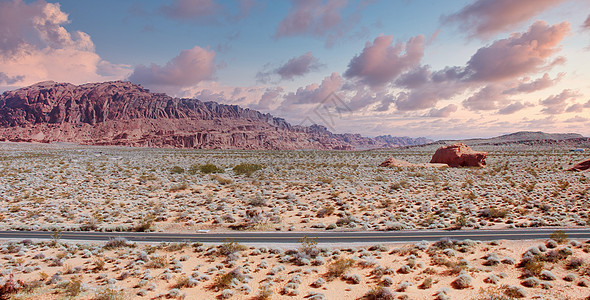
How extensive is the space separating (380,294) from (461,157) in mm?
38921

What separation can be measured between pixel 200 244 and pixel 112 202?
36.6 feet

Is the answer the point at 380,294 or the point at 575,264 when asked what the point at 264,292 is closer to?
the point at 380,294

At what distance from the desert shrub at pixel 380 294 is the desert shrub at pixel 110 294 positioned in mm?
5987

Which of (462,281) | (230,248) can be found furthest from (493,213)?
(230,248)

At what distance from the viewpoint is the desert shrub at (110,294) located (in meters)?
7.20

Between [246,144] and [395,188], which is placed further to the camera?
[246,144]

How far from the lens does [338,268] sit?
8.80 metres

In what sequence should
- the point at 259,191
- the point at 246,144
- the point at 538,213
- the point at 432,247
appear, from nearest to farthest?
the point at 432,247 < the point at 538,213 < the point at 259,191 < the point at 246,144

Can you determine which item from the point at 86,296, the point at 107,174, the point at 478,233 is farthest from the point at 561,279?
the point at 107,174

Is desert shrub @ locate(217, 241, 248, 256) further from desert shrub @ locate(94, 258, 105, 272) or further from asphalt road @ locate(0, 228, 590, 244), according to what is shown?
desert shrub @ locate(94, 258, 105, 272)

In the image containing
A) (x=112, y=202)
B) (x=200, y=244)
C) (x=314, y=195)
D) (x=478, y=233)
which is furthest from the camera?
(x=314, y=195)

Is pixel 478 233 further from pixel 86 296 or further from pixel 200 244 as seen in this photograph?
pixel 86 296

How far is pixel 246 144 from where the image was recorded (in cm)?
18325

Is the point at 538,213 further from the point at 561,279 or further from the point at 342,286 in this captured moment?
the point at 342,286
